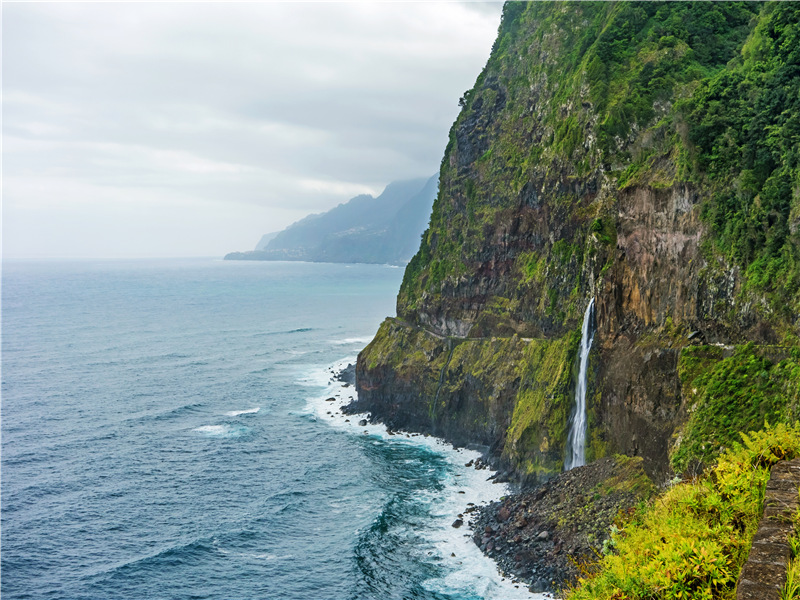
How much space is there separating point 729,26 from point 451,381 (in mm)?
49250

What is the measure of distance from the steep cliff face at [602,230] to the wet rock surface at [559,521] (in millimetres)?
2778

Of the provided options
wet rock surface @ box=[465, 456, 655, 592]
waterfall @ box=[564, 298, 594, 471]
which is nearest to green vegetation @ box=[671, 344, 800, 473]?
wet rock surface @ box=[465, 456, 655, 592]

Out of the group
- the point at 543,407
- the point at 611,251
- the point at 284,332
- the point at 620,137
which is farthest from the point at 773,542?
the point at 284,332

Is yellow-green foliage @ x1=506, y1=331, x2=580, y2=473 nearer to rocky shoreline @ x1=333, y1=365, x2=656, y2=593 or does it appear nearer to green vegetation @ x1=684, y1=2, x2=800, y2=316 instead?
rocky shoreline @ x1=333, y1=365, x2=656, y2=593

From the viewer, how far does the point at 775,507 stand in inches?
429

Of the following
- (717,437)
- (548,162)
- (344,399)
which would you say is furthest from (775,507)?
(344,399)

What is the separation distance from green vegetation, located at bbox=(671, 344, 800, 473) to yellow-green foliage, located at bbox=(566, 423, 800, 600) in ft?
80.1

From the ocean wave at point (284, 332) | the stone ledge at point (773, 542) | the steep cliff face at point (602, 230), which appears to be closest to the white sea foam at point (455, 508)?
the steep cliff face at point (602, 230)

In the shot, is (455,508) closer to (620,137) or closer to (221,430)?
(221,430)

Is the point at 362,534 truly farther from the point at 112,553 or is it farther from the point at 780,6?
the point at 780,6

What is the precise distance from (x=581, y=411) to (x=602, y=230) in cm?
1689

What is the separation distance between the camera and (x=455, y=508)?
5500cm

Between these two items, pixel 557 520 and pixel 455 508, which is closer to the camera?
pixel 557 520

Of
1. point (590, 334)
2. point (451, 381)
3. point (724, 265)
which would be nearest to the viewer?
point (724, 265)
